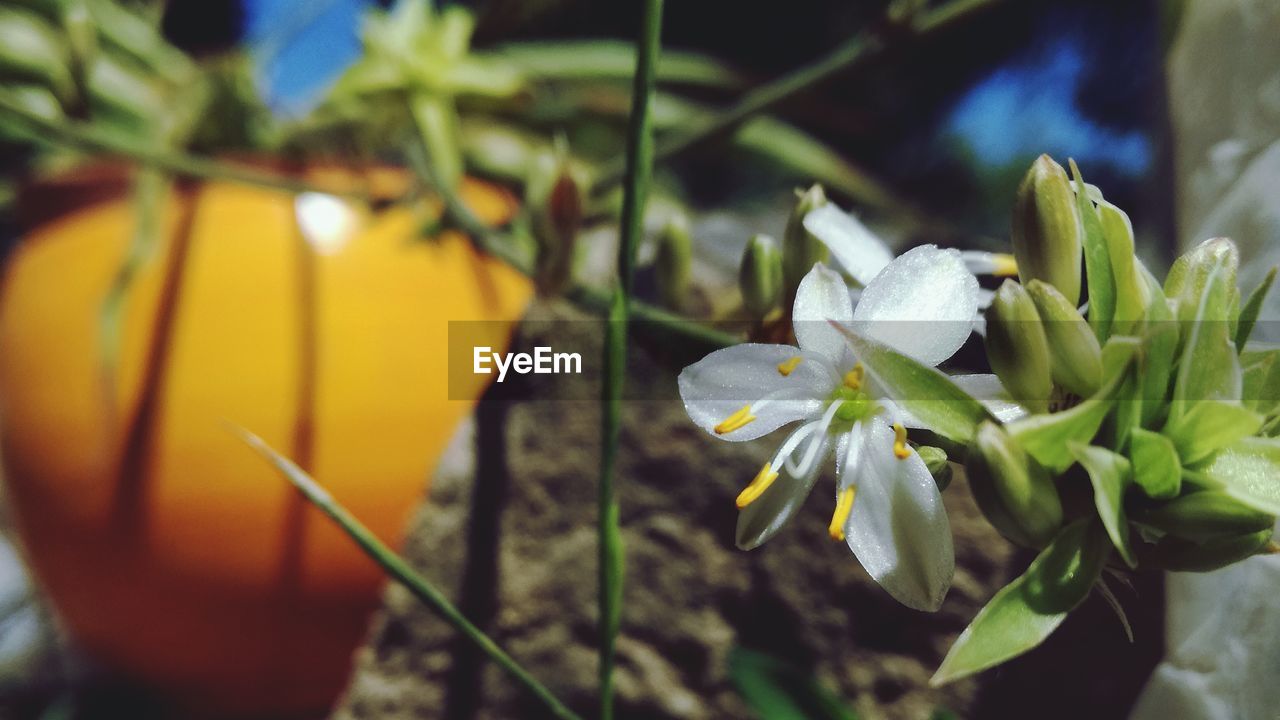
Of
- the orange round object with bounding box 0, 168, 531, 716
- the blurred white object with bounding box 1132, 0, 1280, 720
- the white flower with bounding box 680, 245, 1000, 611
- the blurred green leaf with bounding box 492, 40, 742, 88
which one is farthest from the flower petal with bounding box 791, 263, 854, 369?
the blurred green leaf with bounding box 492, 40, 742, 88

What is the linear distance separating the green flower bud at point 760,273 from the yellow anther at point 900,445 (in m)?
0.05

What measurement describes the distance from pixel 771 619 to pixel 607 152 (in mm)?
242

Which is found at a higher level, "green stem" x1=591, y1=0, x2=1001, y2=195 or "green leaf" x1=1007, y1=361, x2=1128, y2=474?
"green stem" x1=591, y1=0, x2=1001, y2=195

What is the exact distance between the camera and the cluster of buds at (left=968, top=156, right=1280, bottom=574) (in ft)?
0.31

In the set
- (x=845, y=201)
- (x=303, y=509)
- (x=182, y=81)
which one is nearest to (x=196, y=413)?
(x=303, y=509)

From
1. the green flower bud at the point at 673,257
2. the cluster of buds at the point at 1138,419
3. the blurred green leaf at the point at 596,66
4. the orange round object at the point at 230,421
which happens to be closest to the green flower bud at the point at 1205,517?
the cluster of buds at the point at 1138,419

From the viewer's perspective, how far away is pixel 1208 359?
100 millimetres

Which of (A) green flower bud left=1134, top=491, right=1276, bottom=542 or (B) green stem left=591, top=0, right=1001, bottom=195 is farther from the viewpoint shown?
(B) green stem left=591, top=0, right=1001, bottom=195

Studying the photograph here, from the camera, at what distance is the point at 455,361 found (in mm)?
323

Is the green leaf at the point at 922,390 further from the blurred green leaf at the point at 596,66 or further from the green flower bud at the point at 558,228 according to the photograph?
the blurred green leaf at the point at 596,66

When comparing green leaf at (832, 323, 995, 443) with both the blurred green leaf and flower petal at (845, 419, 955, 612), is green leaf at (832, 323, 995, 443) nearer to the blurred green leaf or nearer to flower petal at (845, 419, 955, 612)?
flower petal at (845, 419, 955, 612)

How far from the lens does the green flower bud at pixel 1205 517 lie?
0.10 meters

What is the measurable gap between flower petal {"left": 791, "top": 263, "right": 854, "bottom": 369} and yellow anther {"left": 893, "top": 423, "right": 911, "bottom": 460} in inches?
0.5

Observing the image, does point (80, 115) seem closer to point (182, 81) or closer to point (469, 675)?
point (182, 81)
